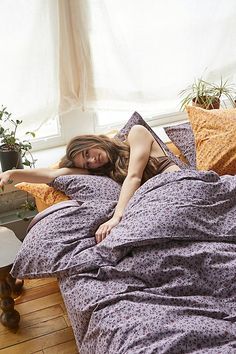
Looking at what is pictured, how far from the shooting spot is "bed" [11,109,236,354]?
1.33 meters

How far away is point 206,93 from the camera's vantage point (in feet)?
9.00

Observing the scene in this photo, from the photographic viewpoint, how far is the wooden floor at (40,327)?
6.33 feet

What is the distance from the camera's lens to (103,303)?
1469mm

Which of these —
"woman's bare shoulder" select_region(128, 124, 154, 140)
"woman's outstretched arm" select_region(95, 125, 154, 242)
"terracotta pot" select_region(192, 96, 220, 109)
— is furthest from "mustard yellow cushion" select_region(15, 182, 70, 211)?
"terracotta pot" select_region(192, 96, 220, 109)

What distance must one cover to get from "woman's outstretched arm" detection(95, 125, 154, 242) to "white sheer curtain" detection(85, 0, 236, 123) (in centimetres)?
59

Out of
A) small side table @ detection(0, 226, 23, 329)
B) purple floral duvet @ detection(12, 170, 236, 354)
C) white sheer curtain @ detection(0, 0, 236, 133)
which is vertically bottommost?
small side table @ detection(0, 226, 23, 329)

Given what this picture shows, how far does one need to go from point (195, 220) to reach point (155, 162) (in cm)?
54

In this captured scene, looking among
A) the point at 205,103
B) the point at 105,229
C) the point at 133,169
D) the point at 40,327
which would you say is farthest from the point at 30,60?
the point at 40,327

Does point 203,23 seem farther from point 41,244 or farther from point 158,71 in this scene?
point 41,244

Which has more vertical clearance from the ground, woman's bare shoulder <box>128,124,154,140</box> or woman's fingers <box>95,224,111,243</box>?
woman's bare shoulder <box>128,124,154,140</box>

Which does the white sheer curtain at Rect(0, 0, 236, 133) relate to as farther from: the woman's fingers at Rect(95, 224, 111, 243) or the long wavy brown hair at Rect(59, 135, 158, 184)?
the woman's fingers at Rect(95, 224, 111, 243)

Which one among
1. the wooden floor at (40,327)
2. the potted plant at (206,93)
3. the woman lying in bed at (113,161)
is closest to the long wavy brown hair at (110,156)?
the woman lying in bed at (113,161)

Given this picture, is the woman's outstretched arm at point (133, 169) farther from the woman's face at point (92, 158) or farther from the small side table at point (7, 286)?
the small side table at point (7, 286)

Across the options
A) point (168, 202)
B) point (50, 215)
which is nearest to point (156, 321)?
point (168, 202)
